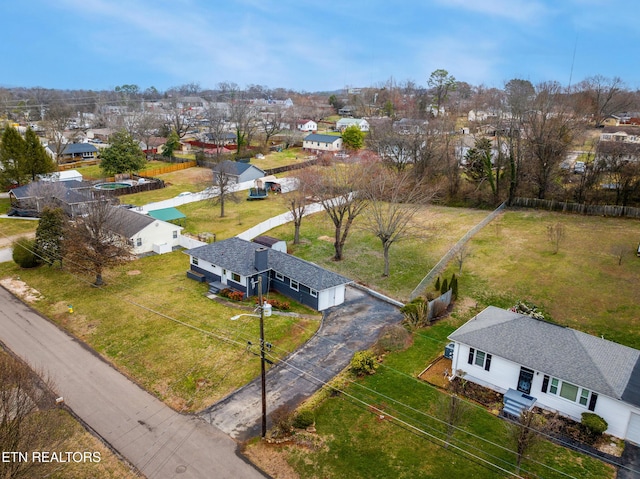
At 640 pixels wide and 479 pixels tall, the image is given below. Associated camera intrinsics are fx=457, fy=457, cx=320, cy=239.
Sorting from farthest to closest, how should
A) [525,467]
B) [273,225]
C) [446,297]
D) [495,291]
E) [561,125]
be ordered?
[561,125] → [273,225] → [495,291] → [446,297] → [525,467]

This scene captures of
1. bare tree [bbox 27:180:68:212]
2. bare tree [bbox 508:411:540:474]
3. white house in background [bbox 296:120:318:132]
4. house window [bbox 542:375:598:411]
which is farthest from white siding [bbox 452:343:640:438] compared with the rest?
white house in background [bbox 296:120:318:132]

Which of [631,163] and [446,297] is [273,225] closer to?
[446,297]

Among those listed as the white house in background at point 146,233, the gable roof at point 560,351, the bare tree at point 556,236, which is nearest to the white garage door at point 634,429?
the gable roof at point 560,351

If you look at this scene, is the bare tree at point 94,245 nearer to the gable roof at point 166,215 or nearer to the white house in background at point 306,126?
the gable roof at point 166,215

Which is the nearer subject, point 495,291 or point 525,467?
point 525,467

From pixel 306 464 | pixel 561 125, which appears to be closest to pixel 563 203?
pixel 561 125

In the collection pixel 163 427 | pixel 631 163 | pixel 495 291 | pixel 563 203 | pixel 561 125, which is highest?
pixel 561 125

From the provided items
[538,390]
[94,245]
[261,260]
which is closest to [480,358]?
[538,390]
